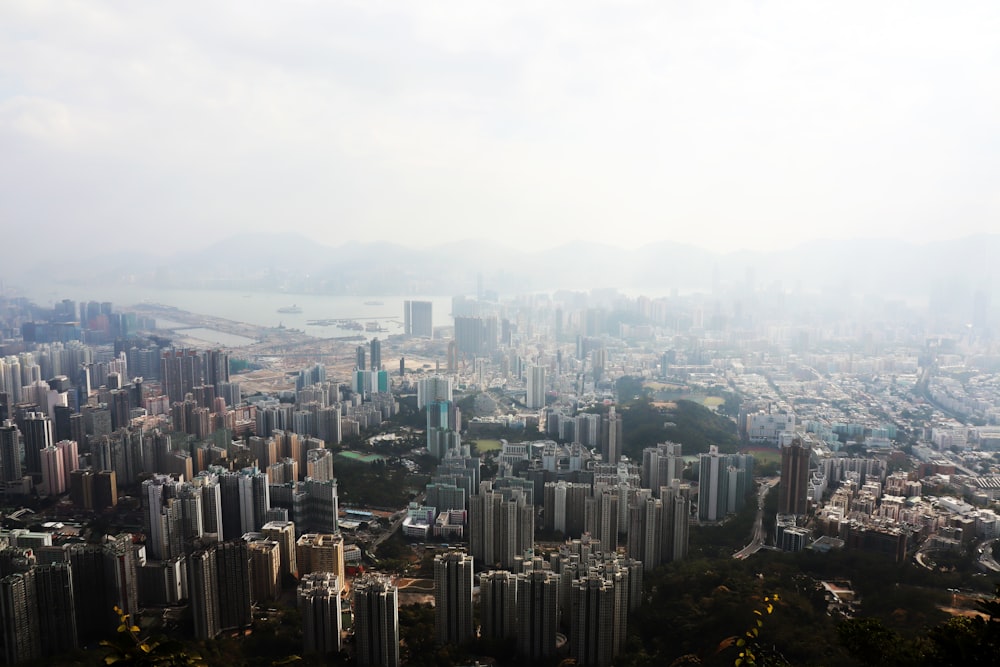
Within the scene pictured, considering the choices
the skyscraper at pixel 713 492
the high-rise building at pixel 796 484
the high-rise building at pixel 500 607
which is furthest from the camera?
the skyscraper at pixel 713 492

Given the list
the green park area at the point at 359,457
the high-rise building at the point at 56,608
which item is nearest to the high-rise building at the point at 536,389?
the green park area at the point at 359,457

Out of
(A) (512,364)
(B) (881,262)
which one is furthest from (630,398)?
(B) (881,262)

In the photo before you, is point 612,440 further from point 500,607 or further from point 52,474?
point 52,474

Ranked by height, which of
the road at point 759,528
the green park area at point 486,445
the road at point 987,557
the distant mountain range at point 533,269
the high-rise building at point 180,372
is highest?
the distant mountain range at point 533,269

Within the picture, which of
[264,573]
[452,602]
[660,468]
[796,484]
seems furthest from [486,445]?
[452,602]

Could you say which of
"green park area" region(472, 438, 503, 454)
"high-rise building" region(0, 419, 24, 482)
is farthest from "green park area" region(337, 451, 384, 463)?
"high-rise building" region(0, 419, 24, 482)

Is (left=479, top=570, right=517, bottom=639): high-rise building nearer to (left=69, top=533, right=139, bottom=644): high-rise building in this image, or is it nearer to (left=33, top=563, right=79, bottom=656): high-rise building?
(left=69, top=533, right=139, bottom=644): high-rise building

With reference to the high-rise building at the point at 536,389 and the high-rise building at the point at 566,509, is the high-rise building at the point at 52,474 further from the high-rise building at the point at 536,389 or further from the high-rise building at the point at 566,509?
the high-rise building at the point at 536,389
